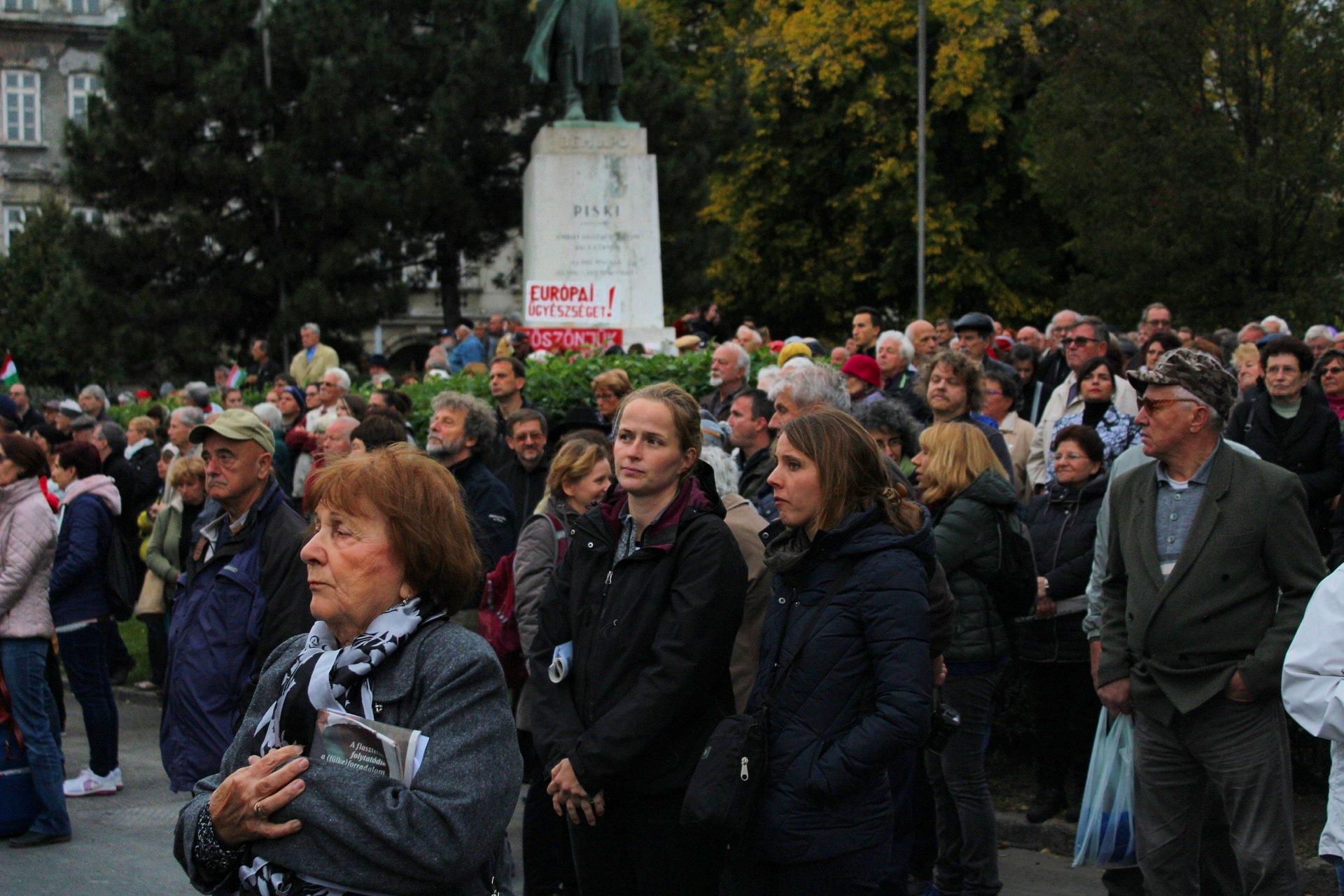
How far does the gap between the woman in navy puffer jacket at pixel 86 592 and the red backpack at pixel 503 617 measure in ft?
8.50

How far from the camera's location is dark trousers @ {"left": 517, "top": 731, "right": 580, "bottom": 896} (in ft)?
18.2

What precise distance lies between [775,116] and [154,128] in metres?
12.7

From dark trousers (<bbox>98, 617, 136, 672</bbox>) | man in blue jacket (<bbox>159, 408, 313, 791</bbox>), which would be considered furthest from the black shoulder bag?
dark trousers (<bbox>98, 617, 136, 672</bbox>)

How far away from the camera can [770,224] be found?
3159 centimetres

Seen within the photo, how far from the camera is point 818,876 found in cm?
376

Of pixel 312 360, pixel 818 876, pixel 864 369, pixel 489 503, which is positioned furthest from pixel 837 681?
pixel 312 360

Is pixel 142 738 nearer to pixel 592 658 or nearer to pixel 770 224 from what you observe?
pixel 592 658

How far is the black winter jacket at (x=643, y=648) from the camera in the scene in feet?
13.1

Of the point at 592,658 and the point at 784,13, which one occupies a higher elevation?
the point at 784,13

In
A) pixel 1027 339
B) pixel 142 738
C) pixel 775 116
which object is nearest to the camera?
pixel 142 738

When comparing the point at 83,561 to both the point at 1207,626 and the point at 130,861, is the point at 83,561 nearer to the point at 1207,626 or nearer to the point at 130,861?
the point at 130,861

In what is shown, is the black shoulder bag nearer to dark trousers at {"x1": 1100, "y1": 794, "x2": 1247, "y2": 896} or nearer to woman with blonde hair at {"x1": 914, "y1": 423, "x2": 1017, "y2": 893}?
woman with blonde hair at {"x1": 914, "y1": 423, "x2": 1017, "y2": 893}

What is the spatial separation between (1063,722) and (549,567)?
8.82 feet

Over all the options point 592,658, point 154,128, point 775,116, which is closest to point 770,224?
point 775,116
